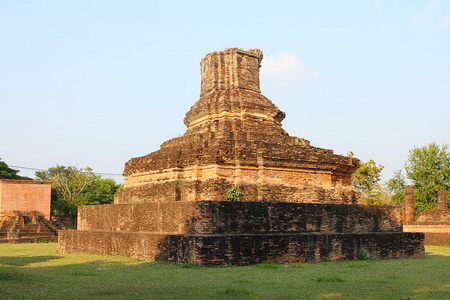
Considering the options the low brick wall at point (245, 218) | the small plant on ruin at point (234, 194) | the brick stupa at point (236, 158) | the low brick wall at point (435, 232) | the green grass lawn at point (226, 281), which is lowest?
the low brick wall at point (435, 232)

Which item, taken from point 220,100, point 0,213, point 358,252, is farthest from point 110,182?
point 358,252

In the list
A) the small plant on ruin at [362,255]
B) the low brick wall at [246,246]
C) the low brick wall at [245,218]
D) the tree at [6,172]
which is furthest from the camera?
the tree at [6,172]

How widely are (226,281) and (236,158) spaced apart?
17.1 ft

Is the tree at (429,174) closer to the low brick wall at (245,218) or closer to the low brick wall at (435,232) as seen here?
the low brick wall at (435,232)

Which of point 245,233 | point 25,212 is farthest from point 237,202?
point 25,212

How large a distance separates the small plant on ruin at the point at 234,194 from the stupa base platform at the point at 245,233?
39.2 inches

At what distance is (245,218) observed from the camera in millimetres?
12320

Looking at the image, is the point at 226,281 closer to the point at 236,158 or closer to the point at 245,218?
the point at 245,218

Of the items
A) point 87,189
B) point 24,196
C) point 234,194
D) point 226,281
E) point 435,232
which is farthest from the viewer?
point 87,189

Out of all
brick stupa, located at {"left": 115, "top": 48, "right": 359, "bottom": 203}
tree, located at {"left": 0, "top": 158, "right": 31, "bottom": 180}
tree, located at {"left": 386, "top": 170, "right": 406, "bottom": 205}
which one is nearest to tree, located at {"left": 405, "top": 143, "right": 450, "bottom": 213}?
tree, located at {"left": 386, "top": 170, "right": 406, "bottom": 205}

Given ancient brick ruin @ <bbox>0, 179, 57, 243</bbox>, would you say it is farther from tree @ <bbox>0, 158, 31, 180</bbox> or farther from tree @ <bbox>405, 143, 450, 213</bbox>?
tree @ <bbox>405, 143, 450, 213</bbox>

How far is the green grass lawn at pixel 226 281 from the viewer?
7.72 meters

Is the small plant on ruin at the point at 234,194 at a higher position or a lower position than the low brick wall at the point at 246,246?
higher

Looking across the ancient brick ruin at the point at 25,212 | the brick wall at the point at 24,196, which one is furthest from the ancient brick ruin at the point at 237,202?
the brick wall at the point at 24,196
